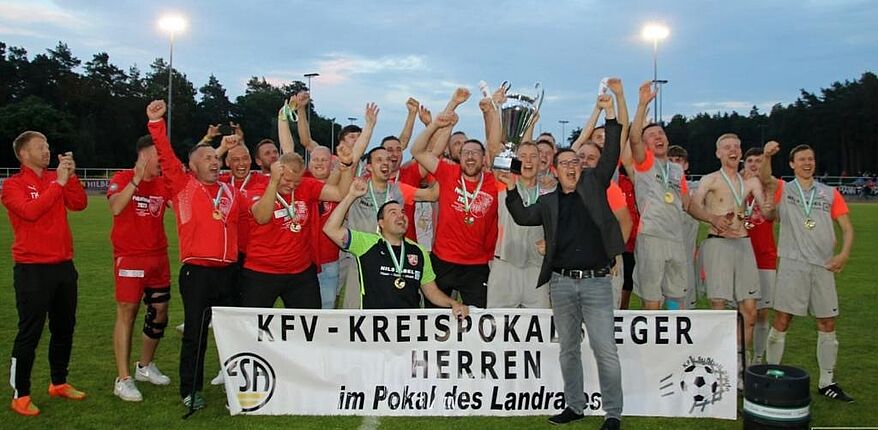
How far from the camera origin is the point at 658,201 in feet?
22.2

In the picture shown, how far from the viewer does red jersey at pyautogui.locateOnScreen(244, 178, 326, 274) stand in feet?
19.5

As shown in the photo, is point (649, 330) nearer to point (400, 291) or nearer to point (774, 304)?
point (774, 304)

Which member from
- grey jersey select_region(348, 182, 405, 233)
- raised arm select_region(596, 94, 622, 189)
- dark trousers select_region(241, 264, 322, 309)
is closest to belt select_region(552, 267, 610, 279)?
raised arm select_region(596, 94, 622, 189)

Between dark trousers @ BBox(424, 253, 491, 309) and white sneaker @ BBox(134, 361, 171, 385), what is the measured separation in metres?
2.52

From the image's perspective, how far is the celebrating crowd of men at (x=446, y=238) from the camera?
17.6 ft

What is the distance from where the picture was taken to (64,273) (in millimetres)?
5805

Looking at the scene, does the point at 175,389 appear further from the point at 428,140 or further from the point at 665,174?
the point at 665,174

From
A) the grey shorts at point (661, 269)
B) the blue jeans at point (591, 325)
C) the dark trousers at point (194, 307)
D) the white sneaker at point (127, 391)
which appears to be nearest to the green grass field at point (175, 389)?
the white sneaker at point (127, 391)

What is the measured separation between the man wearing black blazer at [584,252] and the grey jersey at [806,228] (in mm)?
2223

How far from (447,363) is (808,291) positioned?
10.8 feet

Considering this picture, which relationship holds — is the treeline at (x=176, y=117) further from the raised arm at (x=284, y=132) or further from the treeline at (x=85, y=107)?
the raised arm at (x=284, y=132)

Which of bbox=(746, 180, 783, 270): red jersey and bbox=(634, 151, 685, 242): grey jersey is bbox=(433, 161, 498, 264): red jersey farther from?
bbox=(746, 180, 783, 270): red jersey

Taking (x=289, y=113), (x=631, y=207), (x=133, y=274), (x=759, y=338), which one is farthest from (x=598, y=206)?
(x=133, y=274)

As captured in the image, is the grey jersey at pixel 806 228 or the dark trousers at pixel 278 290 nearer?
the dark trousers at pixel 278 290
